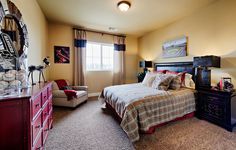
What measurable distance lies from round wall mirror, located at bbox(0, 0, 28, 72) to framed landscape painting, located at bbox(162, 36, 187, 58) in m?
3.83

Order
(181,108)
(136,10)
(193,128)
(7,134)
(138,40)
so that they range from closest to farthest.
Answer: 1. (7,134)
2. (193,128)
3. (181,108)
4. (136,10)
5. (138,40)

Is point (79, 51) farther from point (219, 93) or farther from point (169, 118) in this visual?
point (219, 93)

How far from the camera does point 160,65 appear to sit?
4402mm

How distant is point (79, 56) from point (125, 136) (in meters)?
Answer: 3.33

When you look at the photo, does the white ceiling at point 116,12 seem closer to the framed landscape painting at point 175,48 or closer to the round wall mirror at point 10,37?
the framed landscape painting at point 175,48

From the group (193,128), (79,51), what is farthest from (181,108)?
(79,51)

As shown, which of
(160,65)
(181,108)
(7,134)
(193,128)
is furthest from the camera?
(160,65)

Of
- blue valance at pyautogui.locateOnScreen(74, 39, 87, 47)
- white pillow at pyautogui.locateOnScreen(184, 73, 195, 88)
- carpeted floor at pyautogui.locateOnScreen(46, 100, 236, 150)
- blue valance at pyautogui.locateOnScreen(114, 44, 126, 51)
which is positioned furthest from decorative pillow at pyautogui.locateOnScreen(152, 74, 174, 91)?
blue valance at pyautogui.locateOnScreen(74, 39, 87, 47)

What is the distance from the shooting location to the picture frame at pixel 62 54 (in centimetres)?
421

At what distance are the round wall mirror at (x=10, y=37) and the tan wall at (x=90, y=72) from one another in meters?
2.47

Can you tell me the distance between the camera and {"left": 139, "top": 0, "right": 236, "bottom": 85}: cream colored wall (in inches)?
100

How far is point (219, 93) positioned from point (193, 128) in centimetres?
86

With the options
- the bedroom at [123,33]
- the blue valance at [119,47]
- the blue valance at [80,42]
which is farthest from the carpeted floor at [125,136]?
the blue valance at [119,47]

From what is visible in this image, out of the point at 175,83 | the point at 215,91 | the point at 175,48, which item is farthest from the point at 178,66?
the point at 215,91
